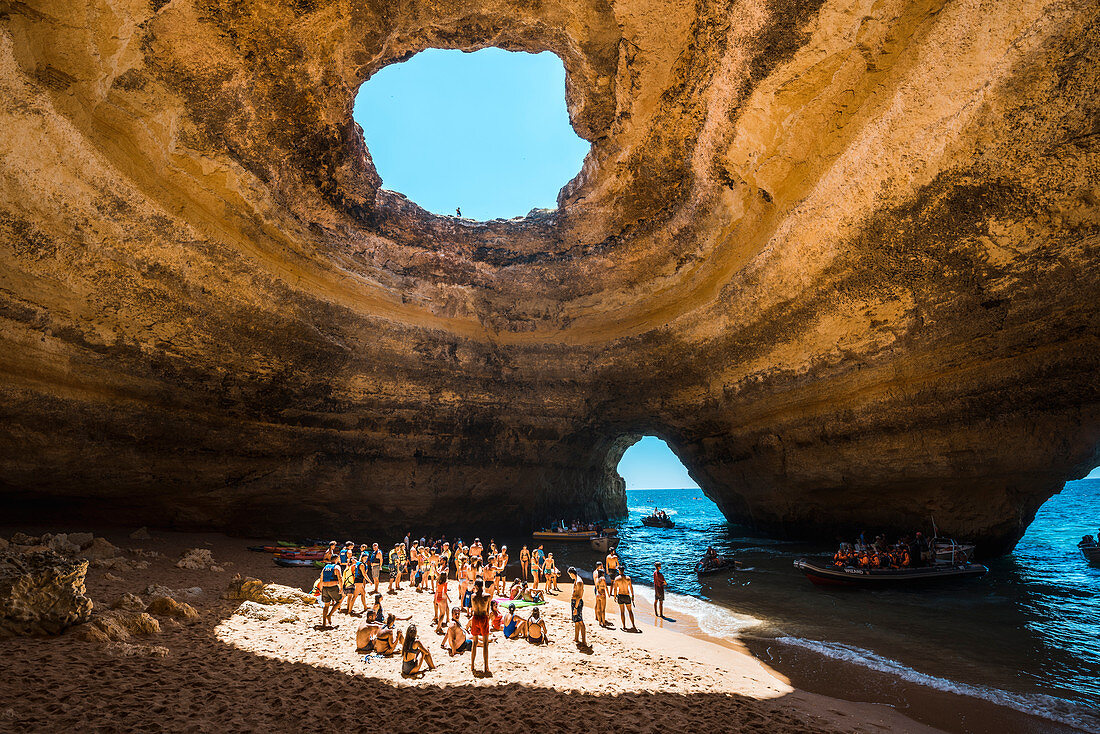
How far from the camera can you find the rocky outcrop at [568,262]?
25.6ft

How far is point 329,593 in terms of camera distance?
7.74 meters

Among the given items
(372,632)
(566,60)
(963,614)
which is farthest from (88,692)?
(963,614)

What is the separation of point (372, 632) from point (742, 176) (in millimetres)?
10956

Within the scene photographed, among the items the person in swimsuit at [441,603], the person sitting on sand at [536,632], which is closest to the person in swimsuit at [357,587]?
the person in swimsuit at [441,603]

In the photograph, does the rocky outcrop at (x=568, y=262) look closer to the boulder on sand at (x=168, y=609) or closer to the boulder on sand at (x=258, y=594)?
the boulder on sand at (x=258, y=594)

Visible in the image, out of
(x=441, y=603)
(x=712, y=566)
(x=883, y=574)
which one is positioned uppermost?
(x=441, y=603)

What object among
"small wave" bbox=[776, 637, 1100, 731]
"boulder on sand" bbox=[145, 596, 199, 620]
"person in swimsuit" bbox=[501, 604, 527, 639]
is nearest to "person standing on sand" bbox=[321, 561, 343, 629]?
"boulder on sand" bbox=[145, 596, 199, 620]

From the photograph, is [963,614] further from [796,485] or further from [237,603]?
[237,603]

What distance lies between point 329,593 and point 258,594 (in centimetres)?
175

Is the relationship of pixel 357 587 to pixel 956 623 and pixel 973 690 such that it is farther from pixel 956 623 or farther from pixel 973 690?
pixel 956 623

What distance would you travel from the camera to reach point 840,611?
34.8ft

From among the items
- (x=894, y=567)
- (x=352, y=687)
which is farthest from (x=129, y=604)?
(x=894, y=567)

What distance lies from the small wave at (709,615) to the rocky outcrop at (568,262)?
6.97m

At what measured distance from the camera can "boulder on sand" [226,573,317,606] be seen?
831 cm
